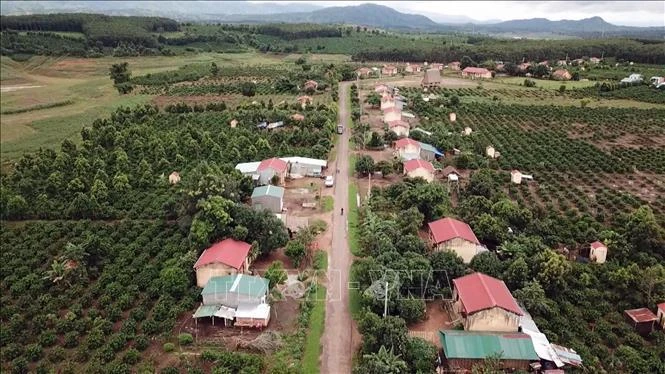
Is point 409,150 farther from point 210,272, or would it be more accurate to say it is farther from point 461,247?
point 210,272

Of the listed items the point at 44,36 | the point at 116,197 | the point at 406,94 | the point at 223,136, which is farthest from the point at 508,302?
the point at 44,36

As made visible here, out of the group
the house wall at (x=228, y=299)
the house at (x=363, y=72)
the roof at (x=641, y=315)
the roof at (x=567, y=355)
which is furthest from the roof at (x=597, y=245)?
the house at (x=363, y=72)

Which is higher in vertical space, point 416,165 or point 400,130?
point 416,165

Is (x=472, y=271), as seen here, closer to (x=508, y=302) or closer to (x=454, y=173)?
(x=508, y=302)

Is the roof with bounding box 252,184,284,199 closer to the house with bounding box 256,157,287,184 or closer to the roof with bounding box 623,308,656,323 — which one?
the house with bounding box 256,157,287,184

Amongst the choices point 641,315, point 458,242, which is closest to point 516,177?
point 458,242

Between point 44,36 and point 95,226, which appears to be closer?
point 95,226
